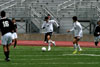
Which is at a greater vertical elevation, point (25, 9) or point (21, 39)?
point (25, 9)

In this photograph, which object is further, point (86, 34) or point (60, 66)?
point (86, 34)

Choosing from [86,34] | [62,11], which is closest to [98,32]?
[86,34]

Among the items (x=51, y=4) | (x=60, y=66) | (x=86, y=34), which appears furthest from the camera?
(x=51, y=4)

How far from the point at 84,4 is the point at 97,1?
1.35 meters

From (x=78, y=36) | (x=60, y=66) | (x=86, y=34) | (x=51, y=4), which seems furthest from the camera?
(x=51, y=4)

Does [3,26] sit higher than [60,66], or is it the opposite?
[3,26]

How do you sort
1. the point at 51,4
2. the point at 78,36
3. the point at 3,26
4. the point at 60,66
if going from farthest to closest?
the point at 51,4
the point at 78,36
the point at 3,26
the point at 60,66

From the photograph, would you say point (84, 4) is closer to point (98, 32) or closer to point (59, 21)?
point (59, 21)

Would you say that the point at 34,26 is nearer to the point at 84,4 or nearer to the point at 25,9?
the point at 25,9

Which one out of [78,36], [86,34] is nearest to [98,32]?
[78,36]

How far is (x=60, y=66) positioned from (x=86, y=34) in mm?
22806

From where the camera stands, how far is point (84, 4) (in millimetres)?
39438

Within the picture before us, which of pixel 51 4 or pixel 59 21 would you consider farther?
pixel 51 4

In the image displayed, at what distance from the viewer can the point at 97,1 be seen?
129ft
